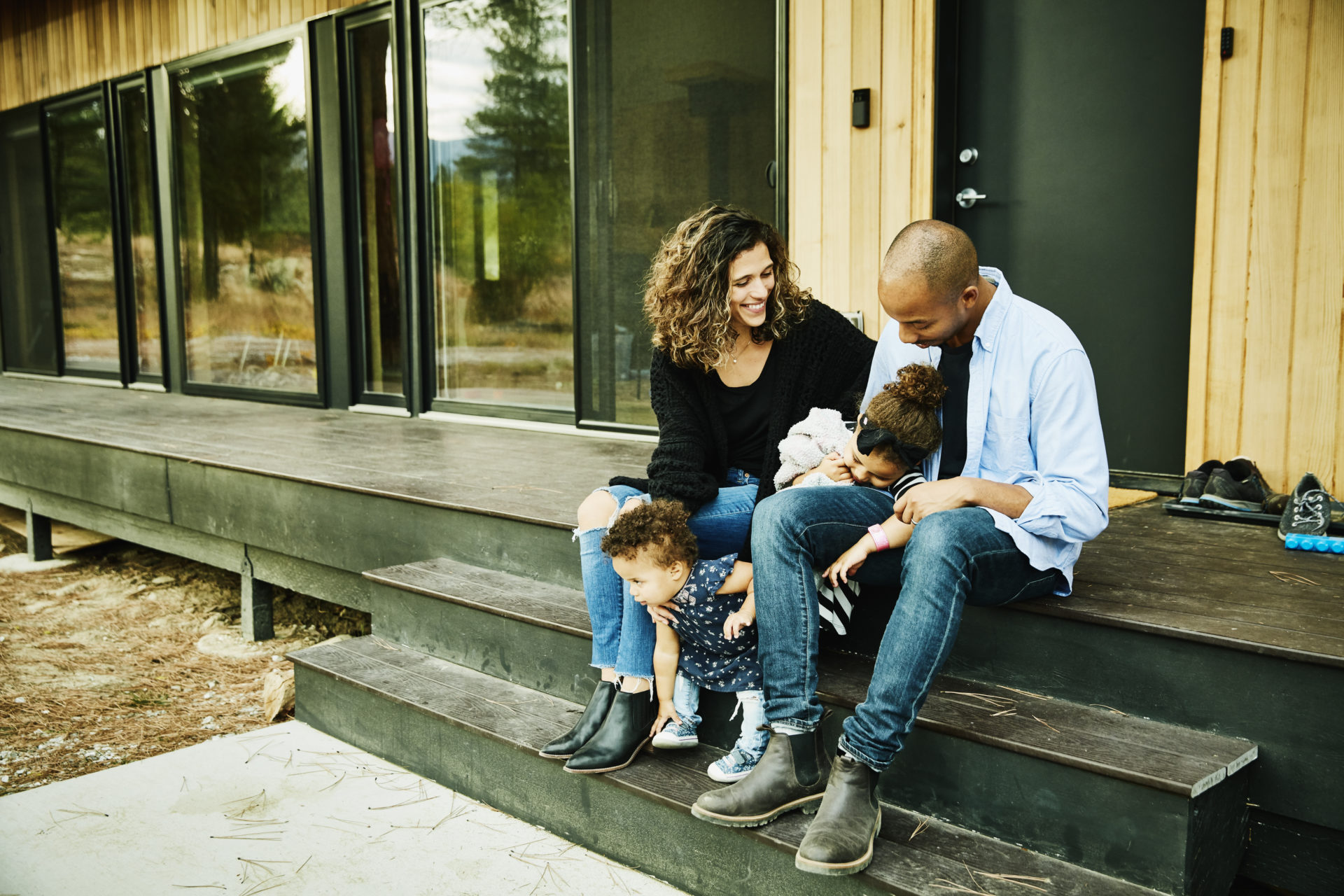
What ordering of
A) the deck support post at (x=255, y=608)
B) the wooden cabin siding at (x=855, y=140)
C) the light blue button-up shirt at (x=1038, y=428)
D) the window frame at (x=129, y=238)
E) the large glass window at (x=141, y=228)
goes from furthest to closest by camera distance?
the large glass window at (x=141, y=228)
the window frame at (x=129, y=238)
the deck support post at (x=255, y=608)
the wooden cabin siding at (x=855, y=140)
the light blue button-up shirt at (x=1038, y=428)

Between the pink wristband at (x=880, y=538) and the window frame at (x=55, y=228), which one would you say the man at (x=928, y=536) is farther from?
the window frame at (x=55, y=228)

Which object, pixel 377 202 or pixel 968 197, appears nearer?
pixel 968 197

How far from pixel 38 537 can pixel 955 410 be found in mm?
5544

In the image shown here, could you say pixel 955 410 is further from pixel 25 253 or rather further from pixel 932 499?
pixel 25 253

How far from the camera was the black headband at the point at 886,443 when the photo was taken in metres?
2.06

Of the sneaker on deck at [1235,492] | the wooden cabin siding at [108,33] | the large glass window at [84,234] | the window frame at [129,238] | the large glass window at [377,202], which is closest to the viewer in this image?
the sneaker on deck at [1235,492]

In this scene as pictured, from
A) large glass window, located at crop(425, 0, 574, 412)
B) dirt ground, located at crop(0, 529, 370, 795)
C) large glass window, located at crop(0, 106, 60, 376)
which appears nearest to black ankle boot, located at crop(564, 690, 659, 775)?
dirt ground, located at crop(0, 529, 370, 795)

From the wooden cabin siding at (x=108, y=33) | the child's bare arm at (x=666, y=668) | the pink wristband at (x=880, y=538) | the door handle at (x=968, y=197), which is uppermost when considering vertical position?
the wooden cabin siding at (x=108, y=33)

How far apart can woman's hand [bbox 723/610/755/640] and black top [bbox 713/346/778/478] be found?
419mm

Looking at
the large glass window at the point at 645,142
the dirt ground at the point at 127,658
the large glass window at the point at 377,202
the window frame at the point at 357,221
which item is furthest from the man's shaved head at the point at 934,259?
the large glass window at the point at 377,202

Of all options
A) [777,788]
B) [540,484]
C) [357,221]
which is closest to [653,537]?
[777,788]

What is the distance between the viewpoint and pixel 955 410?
2168mm

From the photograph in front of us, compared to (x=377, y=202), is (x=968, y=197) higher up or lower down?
lower down

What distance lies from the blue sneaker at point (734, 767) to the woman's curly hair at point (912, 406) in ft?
2.37
